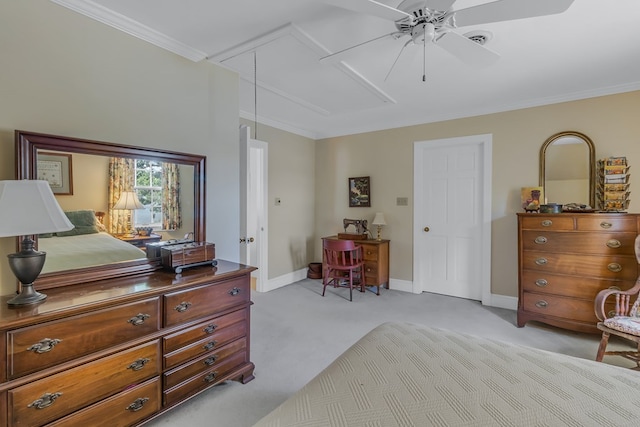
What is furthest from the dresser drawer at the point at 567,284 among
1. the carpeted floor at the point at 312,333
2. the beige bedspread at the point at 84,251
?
the beige bedspread at the point at 84,251

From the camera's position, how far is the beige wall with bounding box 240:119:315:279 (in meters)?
4.45

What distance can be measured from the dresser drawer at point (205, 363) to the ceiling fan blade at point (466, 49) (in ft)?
7.63

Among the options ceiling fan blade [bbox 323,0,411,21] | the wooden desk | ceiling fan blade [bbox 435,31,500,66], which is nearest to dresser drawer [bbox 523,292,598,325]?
the wooden desk

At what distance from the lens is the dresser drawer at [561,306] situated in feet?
9.00

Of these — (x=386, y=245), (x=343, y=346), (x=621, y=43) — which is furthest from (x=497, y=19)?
(x=386, y=245)

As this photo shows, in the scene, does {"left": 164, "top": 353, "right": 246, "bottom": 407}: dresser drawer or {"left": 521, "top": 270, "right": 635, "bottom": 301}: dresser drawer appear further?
{"left": 521, "top": 270, "right": 635, "bottom": 301}: dresser drawer

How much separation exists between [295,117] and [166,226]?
8.51ft

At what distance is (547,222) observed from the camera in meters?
2.93

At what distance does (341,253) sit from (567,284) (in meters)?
2.47

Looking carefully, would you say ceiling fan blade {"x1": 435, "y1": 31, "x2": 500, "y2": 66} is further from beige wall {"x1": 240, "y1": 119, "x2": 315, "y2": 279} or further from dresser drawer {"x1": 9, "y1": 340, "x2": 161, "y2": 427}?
beige wall {"x1": 240, "y1": 119, "x2": 315, "y2": 279}

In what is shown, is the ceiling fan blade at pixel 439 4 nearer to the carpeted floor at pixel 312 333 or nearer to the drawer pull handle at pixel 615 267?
the carpeted floor at pixel 312 333

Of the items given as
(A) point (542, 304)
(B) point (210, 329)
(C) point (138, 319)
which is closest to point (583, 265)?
(A) point (542, 304)

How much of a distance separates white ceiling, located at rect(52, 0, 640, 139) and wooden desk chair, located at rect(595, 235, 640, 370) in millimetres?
1615

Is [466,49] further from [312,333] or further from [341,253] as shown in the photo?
[341,253]
